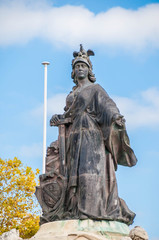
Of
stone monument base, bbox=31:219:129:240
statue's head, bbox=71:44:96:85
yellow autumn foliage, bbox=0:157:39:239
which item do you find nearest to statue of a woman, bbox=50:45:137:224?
statue's head, bbox=71:44:96:85

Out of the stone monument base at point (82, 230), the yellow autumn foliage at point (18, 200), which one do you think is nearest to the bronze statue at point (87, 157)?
the stone monument base at point (82, 230)

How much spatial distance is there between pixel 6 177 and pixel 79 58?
10.9m

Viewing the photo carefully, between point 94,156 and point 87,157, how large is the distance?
178 mm

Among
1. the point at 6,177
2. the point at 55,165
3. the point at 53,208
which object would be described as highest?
the point at 6,177

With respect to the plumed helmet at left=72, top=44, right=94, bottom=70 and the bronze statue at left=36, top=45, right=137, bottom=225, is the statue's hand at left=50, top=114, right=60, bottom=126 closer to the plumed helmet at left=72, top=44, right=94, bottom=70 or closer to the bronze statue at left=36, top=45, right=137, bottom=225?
the bronze statue at left=36, top=45, right=137, bottom=225

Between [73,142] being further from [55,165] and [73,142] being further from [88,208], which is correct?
[88,208]

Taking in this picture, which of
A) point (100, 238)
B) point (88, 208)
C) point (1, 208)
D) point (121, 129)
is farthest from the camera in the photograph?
point (1, 208)

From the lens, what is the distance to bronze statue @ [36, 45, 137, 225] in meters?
13.3

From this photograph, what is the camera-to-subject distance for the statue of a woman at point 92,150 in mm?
13305

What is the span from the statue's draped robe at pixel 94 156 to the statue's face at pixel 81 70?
40 cm

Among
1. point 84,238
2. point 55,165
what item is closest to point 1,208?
point 55,165

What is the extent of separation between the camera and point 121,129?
1400 cm

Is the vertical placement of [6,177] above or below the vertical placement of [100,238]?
above

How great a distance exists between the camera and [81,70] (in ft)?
48.6
